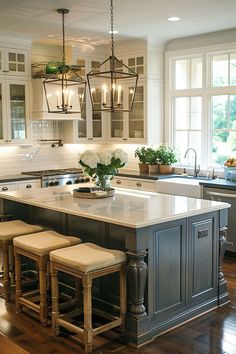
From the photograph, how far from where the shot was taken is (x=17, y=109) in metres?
6.86

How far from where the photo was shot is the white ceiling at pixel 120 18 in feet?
16.2

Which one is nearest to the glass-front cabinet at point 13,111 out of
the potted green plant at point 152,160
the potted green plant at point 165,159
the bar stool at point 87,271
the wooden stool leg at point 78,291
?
the potted green plant at point 152,160

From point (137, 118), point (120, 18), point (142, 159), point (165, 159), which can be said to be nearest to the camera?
point (120, 18)

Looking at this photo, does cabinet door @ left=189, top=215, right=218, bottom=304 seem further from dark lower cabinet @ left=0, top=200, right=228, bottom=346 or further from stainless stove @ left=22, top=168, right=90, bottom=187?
stainless stove @ left=22, top=168, right=90, bottom=187

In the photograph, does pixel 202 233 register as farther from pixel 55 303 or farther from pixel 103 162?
pixel 55 303

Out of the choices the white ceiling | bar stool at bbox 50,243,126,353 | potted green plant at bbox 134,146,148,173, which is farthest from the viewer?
potted green plant at bbox 134,146,148,173

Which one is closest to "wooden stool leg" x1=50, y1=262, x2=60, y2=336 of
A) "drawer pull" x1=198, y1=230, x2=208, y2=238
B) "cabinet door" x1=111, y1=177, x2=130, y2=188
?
"drawer pull" x1=198, y1=230, x2=208, y2=238

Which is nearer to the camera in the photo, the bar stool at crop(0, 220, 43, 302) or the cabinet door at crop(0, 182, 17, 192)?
the bar stool at crop(0, 220, 43, 302)

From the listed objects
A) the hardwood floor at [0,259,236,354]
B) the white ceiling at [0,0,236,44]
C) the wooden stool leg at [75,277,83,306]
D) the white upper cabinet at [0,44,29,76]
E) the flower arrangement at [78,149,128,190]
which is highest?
the white ceiling at [0,0,236,44]

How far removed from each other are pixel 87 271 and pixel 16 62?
14.5ft

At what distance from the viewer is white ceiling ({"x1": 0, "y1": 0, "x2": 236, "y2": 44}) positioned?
4.94 meters

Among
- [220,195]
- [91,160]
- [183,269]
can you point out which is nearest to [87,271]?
[183,269]

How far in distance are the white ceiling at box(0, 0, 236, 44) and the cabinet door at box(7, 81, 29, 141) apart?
75 cm

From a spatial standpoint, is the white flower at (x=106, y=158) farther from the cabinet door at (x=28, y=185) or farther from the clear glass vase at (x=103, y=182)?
the cabinet door at (x=28, y=185)
